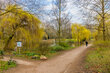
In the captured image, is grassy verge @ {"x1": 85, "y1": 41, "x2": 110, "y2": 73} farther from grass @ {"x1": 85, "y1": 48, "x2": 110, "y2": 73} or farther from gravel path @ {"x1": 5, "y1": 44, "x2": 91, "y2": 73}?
gravel path @ {"x1": 5, "y1": 44, "x2": 91, "y2": 73}

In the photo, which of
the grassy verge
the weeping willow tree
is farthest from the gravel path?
the weeping willow tree

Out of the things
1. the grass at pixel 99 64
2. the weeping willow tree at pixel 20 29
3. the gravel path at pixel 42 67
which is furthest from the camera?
the weeping willow tree at pixel 20 29

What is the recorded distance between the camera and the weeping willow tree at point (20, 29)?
39.7ft

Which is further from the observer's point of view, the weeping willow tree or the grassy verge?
the weeping willow tree

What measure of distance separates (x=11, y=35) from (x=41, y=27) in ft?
14.2

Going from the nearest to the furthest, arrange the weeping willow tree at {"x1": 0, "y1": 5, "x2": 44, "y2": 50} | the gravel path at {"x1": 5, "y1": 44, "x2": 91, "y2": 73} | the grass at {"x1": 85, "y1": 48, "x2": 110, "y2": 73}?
the grass at {"x1": 85, "y1": 48, "x2": 110, "y2": 73} → the gravel path at {"x1": 5, "y1": 44, "x2": 91, "y2": 73} → the weeping willow tree at {"x1": 0, "y1": 5, "x2": 44, "y2": 50}

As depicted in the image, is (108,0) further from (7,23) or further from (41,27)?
(7,23)

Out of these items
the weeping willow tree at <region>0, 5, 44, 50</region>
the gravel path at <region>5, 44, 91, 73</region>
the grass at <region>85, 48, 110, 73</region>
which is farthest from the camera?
the weeping willow tree at <region>0, 5, 44, 50</region>

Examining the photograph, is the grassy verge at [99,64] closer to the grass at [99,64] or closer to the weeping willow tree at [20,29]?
the grass at [99,64]

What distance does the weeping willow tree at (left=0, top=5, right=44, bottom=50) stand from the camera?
12100mm

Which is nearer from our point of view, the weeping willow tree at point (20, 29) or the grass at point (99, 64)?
the grass at point (99, 64)

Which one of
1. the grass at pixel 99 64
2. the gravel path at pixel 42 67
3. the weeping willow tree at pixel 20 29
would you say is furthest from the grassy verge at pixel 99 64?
the weeping willow tree at pixel 20 29

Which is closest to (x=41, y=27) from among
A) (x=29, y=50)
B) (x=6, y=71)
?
(x=29, y=50)

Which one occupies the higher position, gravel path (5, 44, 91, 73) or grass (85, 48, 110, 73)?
grass (85, 48, 110, 73)
